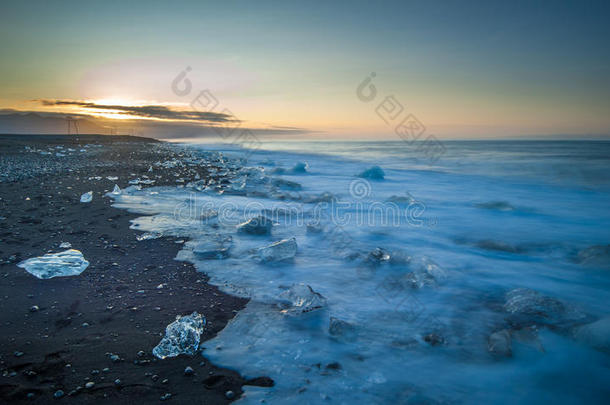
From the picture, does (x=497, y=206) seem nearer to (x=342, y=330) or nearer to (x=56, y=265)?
(x=342, y=330)

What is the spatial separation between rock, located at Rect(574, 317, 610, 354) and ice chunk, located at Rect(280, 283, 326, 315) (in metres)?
2.14

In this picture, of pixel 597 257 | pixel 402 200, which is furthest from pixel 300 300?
pixel 402 200

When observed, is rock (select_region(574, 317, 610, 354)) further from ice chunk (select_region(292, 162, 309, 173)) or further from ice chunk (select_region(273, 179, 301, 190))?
ice chunk (select_region(292, 162, 309, 173))

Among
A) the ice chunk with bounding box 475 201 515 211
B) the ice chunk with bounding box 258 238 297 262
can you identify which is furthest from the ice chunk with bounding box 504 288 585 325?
the ice chunk with bounding box 475 201 515 211

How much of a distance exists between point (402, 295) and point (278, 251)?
1614 mm

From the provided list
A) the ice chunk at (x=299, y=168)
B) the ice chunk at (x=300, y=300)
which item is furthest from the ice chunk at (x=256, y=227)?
the ice chunk at (x=299, y=168)

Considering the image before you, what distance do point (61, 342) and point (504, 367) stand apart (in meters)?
3.18

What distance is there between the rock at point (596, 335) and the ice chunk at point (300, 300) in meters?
2.14

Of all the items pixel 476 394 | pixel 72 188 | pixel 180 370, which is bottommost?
pixel 476 394

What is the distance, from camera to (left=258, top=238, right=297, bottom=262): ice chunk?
3891 mm

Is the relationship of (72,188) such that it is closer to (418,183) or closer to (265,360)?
(265,360)

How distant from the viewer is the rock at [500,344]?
7.52 ft

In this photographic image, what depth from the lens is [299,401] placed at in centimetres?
180

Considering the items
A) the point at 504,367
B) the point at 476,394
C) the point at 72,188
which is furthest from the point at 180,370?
the point at 72,188
